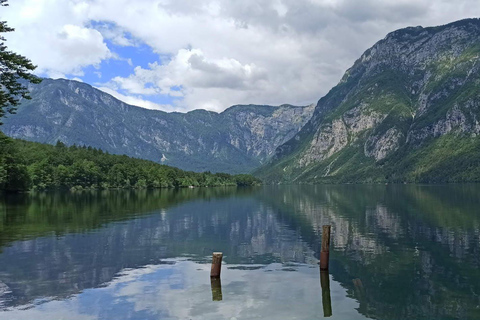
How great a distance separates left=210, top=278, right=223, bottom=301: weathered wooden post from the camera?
3469 cm

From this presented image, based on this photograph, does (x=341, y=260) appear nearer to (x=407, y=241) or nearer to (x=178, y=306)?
(x=407, y=241)

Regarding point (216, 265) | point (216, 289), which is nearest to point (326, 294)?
point (216, 289)

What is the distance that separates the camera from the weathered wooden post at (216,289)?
3469 cm

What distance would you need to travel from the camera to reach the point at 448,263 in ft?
153

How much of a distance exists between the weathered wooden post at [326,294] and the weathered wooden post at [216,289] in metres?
7.97

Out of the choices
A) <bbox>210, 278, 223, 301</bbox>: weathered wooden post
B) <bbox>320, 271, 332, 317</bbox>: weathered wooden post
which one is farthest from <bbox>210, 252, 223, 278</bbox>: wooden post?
<bbox>320, 271, 332, 317</bbox>: weathered wooden post

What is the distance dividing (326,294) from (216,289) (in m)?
8.98

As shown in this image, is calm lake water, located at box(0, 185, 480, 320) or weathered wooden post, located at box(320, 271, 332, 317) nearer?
weathered wooden post, located at box(320, 271, 332, 317)

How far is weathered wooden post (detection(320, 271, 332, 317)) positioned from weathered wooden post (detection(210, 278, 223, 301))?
7.97 metres

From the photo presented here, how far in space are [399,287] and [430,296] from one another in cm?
308

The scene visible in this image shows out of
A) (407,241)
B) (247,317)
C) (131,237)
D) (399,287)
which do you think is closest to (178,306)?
(247,317)

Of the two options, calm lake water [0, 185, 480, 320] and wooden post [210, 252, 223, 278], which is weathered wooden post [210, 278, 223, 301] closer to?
calm lake water [0, 185, 480, 320]

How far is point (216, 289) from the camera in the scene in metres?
37.0

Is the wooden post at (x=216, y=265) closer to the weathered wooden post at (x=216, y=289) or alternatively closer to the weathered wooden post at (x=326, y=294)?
the weathered wooden post at (x=216, y=289)
